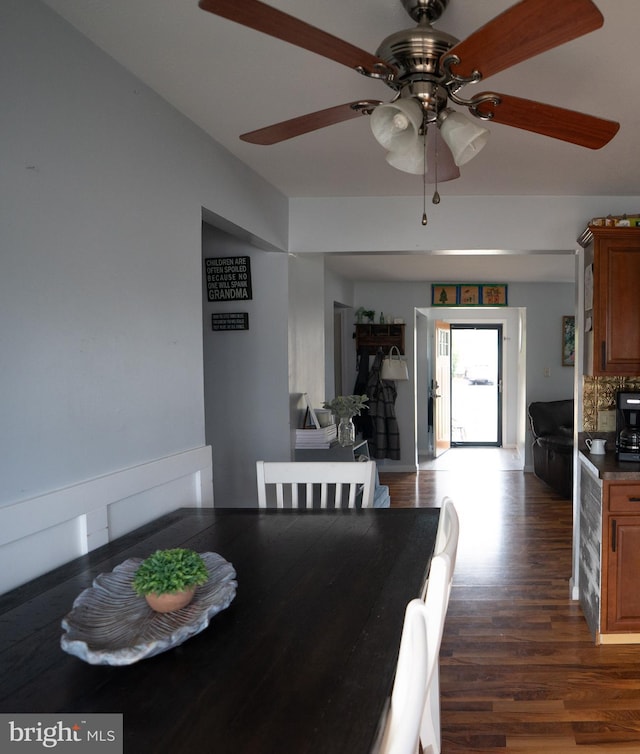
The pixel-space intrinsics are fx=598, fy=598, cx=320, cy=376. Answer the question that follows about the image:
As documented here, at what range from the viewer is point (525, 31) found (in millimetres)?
1121

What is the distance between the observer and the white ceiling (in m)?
1.65

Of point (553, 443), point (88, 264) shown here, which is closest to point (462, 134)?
point (88, 264)

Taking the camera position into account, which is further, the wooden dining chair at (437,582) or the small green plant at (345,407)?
the small green plant at (345,407)

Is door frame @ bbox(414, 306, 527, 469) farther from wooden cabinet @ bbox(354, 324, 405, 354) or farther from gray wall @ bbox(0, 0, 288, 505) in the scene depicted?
gray wall @ bbox(0, 0, 288, 505)

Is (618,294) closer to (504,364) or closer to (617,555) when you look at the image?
(617,555)

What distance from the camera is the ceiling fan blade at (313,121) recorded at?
4.93 ft

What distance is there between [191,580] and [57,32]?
150 centimetres

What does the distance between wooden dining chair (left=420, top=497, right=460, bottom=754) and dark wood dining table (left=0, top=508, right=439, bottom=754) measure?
12 cm

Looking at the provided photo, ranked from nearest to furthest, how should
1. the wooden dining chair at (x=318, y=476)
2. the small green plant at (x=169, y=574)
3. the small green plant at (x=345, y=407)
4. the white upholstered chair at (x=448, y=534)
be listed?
the small green plant at (x=169, y=574) → the white upholstered chair at (x=448, y=534) → the wooden dining chair at (x=318, y=476) → the small green plant at (x=345, y=407)

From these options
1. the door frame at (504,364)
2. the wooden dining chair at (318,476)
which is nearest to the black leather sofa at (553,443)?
the door frame at (504,364)

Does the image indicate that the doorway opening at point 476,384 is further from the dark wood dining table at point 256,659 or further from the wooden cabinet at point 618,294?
the dark wood dining table at point 256,659

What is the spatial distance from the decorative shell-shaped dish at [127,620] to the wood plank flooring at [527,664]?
143 centimetres

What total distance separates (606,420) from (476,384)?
574 centimetres

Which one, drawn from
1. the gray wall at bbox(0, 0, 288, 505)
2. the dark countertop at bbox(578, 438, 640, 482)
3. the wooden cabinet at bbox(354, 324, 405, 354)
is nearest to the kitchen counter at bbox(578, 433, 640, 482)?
the dark countertop at bbox(578, 438, 640, 482)
